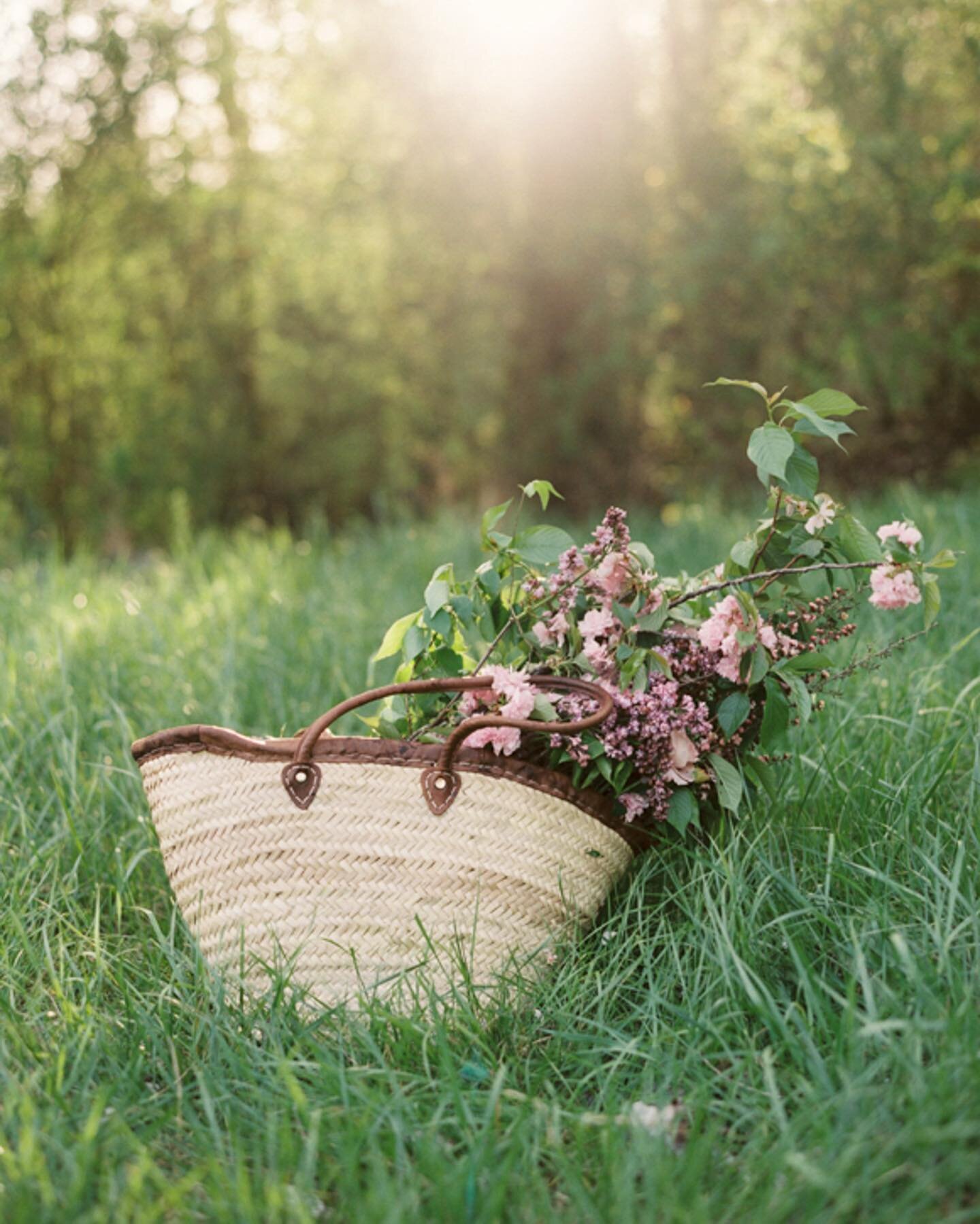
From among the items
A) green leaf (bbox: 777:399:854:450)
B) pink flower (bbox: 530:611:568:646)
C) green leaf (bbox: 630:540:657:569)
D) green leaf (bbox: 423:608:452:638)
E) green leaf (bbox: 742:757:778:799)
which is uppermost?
green leaf (bbox: 777:399:854:450)

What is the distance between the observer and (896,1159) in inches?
47.5

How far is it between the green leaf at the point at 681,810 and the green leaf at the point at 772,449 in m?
0.50

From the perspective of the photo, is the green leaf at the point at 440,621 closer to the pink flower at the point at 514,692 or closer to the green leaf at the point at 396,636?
the green leaf at the point at 396,636

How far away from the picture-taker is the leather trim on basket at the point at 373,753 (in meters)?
1.69

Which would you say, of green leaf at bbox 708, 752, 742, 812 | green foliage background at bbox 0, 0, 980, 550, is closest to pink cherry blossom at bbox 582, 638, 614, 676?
green leaf at bbox 708, 752, 742, 812

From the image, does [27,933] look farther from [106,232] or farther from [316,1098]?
[106,232]

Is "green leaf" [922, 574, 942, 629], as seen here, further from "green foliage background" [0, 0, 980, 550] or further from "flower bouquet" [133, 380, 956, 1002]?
"green foliage background" [0, 0, 980, 550]

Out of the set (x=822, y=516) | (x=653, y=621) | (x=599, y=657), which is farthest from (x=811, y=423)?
(x=599, y=657)

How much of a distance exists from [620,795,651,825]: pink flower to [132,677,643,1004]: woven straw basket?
0.11 metres

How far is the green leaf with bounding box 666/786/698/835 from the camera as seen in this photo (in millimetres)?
1802

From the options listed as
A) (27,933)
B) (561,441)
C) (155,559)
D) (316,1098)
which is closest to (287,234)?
(561,441)

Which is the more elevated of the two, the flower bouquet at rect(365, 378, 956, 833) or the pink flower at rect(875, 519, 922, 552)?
the pink flower at rect(875, 519, 922, 552)

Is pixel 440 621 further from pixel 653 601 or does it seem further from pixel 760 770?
pixel 760 770

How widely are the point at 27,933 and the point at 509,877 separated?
0.85 m
